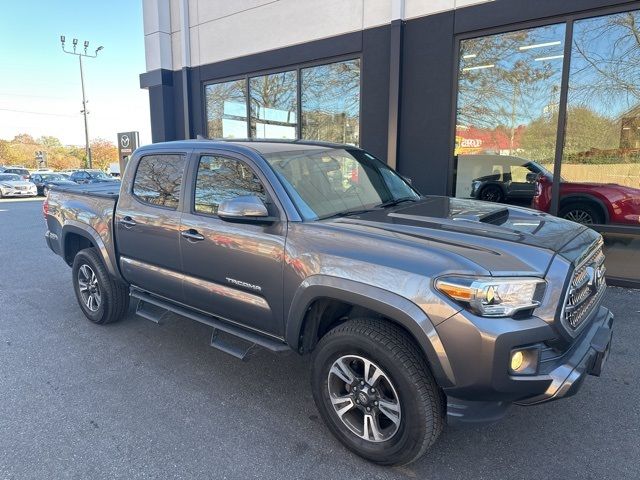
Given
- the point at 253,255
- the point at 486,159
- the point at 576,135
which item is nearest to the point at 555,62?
the point at 576,135

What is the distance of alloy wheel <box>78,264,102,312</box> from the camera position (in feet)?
15.3

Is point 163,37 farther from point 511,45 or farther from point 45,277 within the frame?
point 511,45

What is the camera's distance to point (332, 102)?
8.84m

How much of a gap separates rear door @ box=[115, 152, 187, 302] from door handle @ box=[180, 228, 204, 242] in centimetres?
10

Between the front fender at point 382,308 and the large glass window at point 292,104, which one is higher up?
the large glass window at point 292,104

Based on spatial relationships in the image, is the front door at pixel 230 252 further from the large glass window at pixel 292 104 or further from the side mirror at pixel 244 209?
the large glass window at pixel 292 104

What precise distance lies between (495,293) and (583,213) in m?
5.09

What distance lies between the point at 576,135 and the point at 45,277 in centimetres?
802

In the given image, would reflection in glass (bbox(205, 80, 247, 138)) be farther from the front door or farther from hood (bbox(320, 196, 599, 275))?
hood (bbox(320, 196, 599, 275))

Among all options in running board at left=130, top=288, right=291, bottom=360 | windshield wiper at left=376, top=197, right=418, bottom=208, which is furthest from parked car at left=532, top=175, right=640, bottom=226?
running board at left=130, top=288, right=291, bottom=360

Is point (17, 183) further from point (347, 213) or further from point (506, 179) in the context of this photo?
point (347, 213)

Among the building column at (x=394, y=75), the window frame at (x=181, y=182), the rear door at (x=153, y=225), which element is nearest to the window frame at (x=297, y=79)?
the building column at (x=394, y=75)

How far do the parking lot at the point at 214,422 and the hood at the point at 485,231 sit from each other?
1.21 meters

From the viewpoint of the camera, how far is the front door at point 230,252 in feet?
9.69
